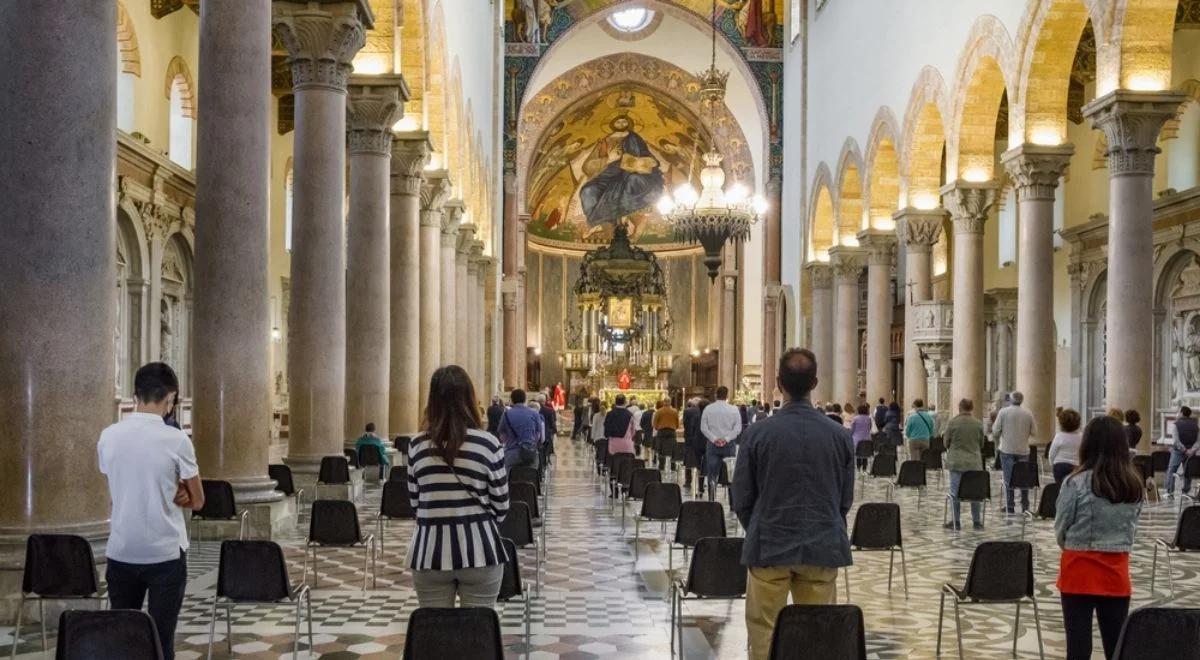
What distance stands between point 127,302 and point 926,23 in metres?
15.8

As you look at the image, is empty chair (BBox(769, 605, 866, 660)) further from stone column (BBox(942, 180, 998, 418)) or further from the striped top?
stone column (BBox(942, 180, 998, 418))

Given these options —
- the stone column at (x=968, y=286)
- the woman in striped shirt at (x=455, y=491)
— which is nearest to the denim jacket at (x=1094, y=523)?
the woman in striped shirt at (x=455, y=491)

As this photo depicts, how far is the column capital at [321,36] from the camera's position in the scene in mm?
13109

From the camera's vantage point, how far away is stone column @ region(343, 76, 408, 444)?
55.0ft

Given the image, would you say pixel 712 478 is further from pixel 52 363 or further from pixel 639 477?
pixel 52 363

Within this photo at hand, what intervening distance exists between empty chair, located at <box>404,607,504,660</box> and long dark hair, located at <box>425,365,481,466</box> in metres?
0.85

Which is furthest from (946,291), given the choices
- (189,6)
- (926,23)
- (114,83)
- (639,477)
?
(114,83)

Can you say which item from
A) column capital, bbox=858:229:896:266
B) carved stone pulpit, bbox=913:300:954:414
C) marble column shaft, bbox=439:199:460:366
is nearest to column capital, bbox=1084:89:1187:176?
carved stone pulpit, bbox=913:300:954:414

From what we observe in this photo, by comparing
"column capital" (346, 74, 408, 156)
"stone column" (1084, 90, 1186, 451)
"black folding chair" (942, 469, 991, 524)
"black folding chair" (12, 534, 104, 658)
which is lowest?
"black folding chair" (942, 469, 991, 524)

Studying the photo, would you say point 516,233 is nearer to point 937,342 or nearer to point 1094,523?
point 937,342

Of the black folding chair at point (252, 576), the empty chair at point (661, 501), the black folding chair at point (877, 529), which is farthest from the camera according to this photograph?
the empty chair at point (661, 501)

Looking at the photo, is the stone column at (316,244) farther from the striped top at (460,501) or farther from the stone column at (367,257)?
the striped top at (460,501)

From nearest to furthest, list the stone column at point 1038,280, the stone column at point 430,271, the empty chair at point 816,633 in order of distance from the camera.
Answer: the empty chair at point 816,633 < the stone column at point 1038,280 < the stone column at point 430,271

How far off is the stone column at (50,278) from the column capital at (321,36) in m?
5.76
